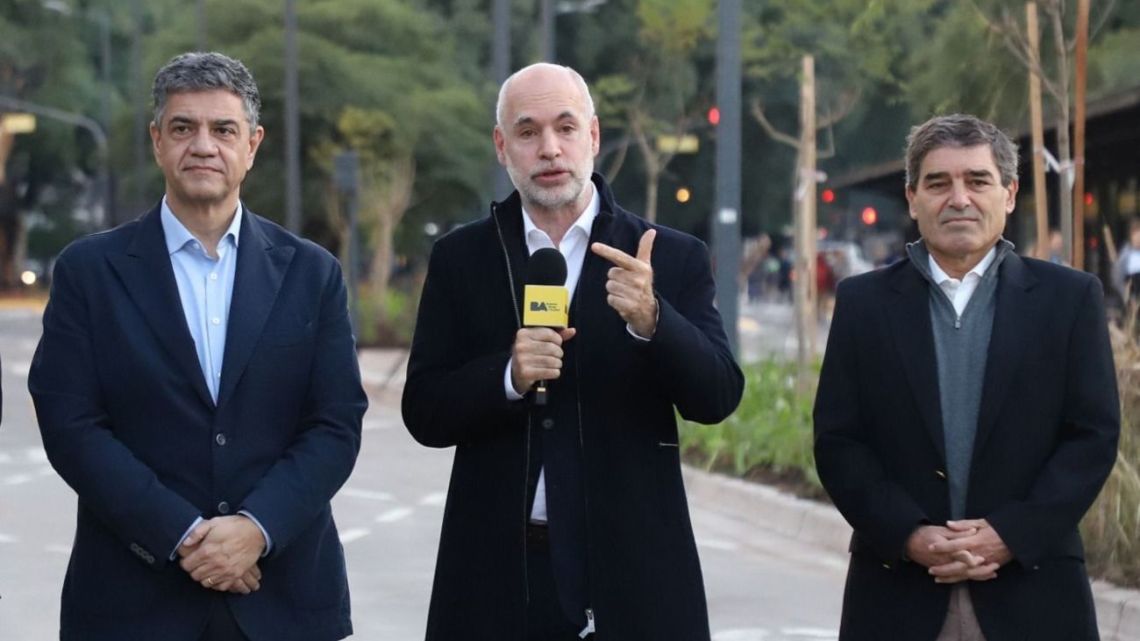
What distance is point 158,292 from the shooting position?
16.2 ft

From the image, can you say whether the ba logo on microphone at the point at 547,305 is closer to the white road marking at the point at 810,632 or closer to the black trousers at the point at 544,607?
the black trousers at the point at 544,607

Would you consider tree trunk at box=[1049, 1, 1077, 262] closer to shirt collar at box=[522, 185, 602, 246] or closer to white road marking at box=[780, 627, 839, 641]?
white road marking at box=[780, 627, 839, 641]

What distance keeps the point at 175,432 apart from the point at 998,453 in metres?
1.76

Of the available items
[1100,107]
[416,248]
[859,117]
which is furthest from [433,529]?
[859,117]

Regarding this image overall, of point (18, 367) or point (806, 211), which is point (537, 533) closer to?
point (806, 211)

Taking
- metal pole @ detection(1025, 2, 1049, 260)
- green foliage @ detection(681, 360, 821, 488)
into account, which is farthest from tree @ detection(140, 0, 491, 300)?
metal pole @ detection(1025, 2, 1049, 260)

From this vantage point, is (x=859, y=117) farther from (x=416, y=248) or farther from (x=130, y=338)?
(x=130, y=338)

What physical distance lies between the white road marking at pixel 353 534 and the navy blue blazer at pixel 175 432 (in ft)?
25.6

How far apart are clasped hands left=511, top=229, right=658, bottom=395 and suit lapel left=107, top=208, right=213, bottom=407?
68 centimetres

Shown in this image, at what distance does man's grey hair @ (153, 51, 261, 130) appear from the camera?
5.01 metres

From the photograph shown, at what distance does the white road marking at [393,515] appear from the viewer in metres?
13.7

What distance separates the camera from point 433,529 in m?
13.4

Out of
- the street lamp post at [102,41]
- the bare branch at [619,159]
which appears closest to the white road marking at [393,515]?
the bare branch at [619,159]

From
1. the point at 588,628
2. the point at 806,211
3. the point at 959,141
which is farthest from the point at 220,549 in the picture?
the point at 806,211
